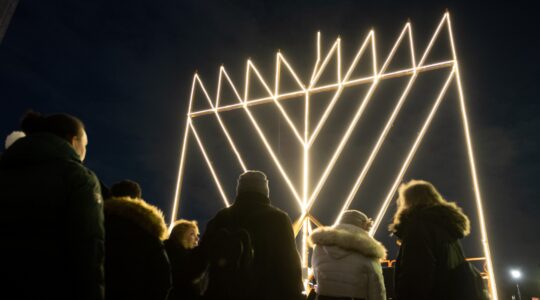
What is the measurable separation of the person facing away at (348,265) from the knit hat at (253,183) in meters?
0.66

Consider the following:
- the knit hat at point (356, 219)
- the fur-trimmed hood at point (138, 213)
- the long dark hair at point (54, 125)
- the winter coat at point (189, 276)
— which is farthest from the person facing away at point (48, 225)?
the knit hat at point (356, 219)

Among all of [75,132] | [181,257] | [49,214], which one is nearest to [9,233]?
[49,214]

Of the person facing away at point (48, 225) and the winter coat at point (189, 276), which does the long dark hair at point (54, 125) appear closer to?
the person facing away at point (48, 225)

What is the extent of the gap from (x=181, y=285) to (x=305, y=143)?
2.96 m

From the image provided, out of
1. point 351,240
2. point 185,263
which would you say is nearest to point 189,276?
point 185,263

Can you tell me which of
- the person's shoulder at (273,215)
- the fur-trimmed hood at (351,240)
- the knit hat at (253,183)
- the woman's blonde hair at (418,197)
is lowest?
the fur-trimmed hood at (351,240)

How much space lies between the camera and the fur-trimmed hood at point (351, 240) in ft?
8.25

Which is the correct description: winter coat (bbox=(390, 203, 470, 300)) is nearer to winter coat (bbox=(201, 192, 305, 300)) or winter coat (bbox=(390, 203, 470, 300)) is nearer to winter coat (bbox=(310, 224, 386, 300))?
winter coat (bbox=(310, 224, 386, 300))

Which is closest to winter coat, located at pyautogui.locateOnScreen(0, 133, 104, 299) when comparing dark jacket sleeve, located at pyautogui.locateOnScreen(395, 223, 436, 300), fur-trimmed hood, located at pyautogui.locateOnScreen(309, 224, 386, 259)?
dark jacket sleeve, located at pyautogui.locateOnScreen(395, 223, 436, 300)

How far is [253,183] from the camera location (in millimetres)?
2170

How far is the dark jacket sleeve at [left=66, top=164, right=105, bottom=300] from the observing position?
1265mm

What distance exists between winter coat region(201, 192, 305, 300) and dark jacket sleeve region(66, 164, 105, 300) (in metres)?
0.74

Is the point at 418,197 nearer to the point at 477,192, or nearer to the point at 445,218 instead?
the point at 445,218

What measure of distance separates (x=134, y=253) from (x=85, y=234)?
2.27 feet
